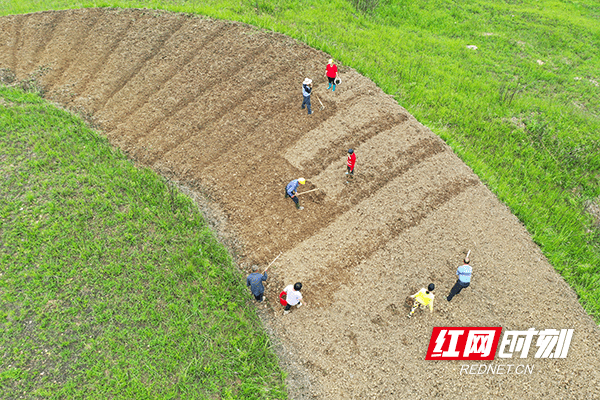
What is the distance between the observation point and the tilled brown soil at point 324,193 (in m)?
7.14

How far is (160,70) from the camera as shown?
45.2 feet

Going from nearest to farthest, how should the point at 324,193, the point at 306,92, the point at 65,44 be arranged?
the point at 324,193
the point at 306,92
the point at 65,44

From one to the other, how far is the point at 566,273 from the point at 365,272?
18.2 ft

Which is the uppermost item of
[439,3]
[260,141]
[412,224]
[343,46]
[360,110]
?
[439,3]

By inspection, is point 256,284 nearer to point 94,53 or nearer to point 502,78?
point 94,53

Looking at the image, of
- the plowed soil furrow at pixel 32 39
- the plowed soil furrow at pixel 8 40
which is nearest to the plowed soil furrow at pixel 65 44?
the plowed soil furrow at pixel 32 39

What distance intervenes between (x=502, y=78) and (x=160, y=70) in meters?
16.6

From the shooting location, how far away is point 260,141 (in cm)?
1136

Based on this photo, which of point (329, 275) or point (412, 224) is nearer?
point (329, 275)

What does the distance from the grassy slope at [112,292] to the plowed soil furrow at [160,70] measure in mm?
2758

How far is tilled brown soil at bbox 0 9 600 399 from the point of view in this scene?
23.4 feet

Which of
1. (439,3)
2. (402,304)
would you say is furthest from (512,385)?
(439,3)

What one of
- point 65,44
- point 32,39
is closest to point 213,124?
point 65,44

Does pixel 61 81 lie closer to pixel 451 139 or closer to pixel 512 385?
pixel 451 139
